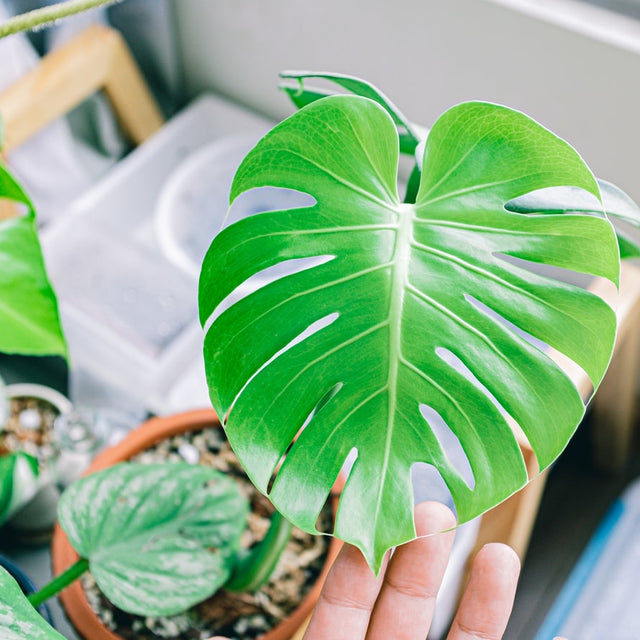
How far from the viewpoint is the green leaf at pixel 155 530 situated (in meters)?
0.60

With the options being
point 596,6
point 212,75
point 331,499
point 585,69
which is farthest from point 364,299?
point 212,75

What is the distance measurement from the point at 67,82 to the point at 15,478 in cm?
55

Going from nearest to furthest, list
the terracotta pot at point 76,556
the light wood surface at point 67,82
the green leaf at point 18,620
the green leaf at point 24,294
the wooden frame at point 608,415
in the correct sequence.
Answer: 1. the green leaf at point 18,620
2. the green leaf at point 24,294
3. the terracotta pot at point 76,556
4. the wooden frame at point 608,415
5. the light wood surface at point 67,82

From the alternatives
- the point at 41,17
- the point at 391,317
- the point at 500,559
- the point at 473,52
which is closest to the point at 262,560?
the point at 500,559

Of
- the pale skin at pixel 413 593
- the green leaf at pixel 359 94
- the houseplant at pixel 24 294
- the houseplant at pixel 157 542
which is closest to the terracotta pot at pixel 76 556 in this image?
the houseplant at pixel 157 542

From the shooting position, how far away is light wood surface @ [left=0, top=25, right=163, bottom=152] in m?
0.96

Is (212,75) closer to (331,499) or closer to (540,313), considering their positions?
(331,499)

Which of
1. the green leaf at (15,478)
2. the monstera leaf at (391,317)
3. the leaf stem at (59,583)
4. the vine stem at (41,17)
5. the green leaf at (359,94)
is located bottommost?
the leaf stem at (59,583)

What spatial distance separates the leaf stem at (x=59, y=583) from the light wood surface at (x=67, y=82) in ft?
1.91

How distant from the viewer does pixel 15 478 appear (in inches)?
28.2

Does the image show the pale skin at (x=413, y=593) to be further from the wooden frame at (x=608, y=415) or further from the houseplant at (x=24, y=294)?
the houseplant at (x=24, y=294)

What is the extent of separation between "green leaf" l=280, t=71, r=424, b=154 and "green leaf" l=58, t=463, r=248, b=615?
344mm

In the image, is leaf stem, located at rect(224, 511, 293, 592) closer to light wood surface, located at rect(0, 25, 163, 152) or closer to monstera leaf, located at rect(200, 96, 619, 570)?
monstera leaf, located at rect(200, 96, 619, 570)

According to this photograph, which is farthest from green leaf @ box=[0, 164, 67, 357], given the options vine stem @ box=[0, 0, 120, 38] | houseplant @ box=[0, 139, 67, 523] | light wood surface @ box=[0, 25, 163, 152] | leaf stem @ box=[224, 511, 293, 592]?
light wood surface @ box=[0, 25, 163, 152]
